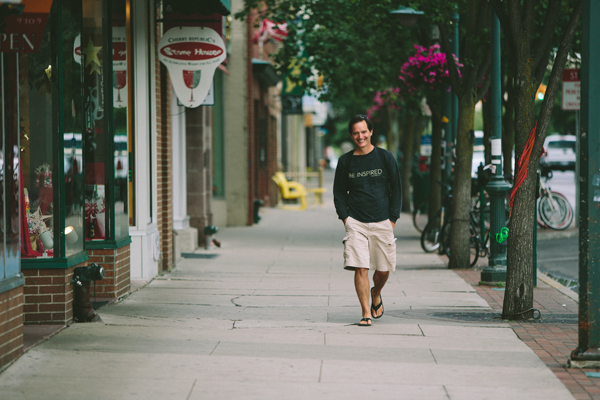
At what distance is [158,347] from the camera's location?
19.9 ft

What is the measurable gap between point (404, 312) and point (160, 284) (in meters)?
3.20

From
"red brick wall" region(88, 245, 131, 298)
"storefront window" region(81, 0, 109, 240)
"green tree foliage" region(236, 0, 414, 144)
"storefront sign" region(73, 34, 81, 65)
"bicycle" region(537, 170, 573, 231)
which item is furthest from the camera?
"bicycle" region(537, 170, 573, 231)

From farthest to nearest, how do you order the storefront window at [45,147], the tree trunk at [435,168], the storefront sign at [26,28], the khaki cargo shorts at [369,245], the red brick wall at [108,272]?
the tree trunk at [435,168]
the red brick wall at [108,272]
the khaki cargo shorts at [369,245]
the storefront window at [45,147]
the storefront sign at [26,28]

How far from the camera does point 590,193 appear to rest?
17.9 ft

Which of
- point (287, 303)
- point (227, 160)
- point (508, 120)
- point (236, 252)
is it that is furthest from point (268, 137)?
point (287, 303)

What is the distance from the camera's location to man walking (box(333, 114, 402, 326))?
701 cm

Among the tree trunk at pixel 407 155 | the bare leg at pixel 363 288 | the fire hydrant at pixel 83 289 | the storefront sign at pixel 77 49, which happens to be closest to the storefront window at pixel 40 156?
the fire hydrant at pixel 83 289

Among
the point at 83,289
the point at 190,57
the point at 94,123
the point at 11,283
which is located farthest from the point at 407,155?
the point at 11,283

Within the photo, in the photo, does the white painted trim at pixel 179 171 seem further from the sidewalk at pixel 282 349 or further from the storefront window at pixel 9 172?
the storefront window at pixel 9 172

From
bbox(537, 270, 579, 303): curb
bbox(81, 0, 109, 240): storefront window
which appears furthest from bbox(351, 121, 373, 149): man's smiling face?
bbox(537, 270, 579, 303): curb

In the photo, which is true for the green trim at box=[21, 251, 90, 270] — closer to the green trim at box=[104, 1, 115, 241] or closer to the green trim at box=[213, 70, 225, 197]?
the green trim at box=[104, 1, 115, 241]

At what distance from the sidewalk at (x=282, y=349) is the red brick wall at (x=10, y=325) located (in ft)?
0.29

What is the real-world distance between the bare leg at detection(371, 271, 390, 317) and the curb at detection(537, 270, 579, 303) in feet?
8.92

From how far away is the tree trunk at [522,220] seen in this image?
7281 mm
